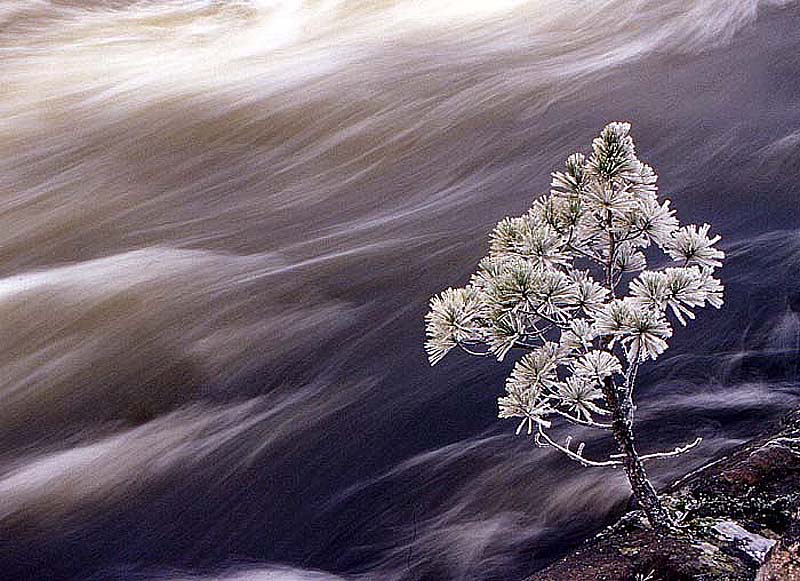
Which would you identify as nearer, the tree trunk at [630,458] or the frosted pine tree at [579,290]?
the frosted pine tree at [579,290]

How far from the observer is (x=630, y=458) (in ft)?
4.87

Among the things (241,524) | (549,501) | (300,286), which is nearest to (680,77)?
(300,286)

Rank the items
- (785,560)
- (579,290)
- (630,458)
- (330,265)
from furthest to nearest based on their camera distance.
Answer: (330,265)
(630,458)
(579,290)
(785,560)

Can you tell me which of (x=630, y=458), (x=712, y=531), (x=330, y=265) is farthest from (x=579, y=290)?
(x=330, y=265)

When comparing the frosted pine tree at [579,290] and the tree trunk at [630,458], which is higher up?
the frosted pine tree at [579,290]

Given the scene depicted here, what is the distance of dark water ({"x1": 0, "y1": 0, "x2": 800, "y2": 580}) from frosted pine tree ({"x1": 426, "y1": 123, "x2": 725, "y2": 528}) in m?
0.82

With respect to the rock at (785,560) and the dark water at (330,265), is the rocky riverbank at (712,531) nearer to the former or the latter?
the rock at (785,560)

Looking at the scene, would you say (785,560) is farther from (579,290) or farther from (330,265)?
(330,265)

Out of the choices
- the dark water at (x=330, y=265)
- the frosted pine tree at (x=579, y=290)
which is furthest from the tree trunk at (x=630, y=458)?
the dark water at (x=330, y=265)

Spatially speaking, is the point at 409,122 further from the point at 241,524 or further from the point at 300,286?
the point at 241,524

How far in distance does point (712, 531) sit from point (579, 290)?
52 cm

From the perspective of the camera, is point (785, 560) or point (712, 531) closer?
point (785, 560)

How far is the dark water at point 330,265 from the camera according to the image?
2221 mm

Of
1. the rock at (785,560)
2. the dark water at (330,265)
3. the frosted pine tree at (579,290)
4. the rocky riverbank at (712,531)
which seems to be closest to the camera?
the rock at (785,560)
